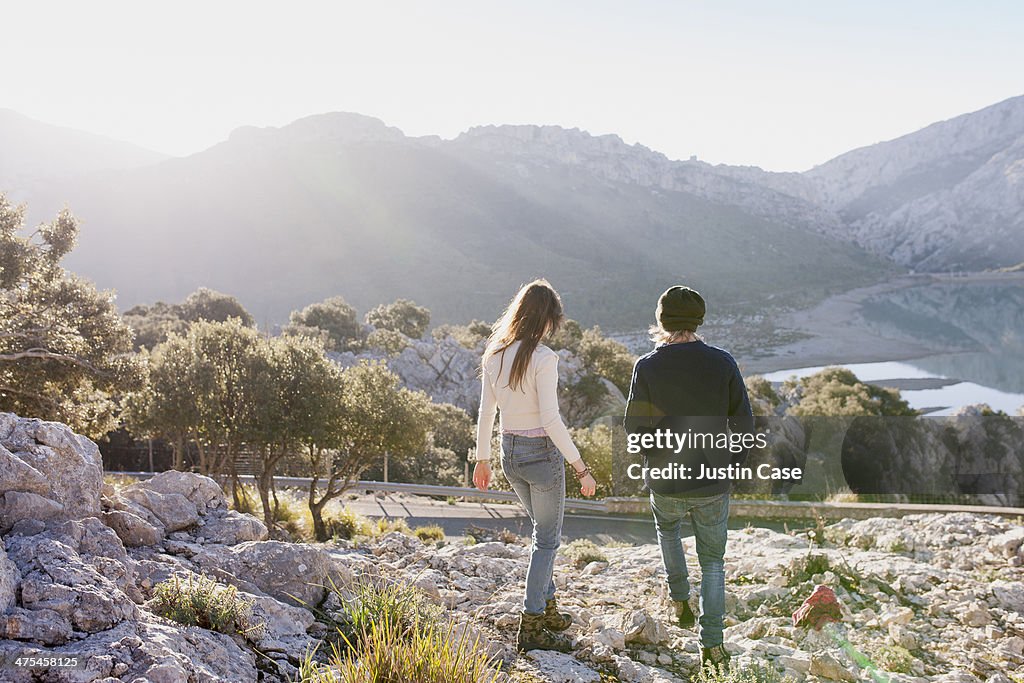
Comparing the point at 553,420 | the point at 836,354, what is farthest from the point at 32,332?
the point at 836,354

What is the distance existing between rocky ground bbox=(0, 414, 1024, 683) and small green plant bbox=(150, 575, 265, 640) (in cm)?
9

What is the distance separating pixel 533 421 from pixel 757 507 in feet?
33.5

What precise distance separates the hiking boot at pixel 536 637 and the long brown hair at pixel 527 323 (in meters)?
1.66

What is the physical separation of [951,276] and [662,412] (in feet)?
700

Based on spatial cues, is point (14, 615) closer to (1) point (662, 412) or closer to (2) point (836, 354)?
(1) point (662, 412)

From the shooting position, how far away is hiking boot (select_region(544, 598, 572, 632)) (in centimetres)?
474

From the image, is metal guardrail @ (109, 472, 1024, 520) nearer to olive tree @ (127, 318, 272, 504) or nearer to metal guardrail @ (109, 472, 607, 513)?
metal guardrail @ (109, 472, 607, 513)

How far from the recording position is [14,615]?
3311mm

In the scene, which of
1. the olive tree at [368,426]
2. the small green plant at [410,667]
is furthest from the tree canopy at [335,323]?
the small green plant at [410,667]

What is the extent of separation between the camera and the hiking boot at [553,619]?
4742 millimetres

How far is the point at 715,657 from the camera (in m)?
4.44

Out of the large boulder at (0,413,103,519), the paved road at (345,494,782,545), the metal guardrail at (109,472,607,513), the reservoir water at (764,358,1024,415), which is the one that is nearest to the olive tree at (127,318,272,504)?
the metal guardrail at (109,472,607,513)

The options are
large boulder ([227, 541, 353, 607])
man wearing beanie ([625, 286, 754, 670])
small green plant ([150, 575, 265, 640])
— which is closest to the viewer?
small green plant ([150, 575, 265, 640])

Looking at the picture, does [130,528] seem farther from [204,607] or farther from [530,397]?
[530,397]
